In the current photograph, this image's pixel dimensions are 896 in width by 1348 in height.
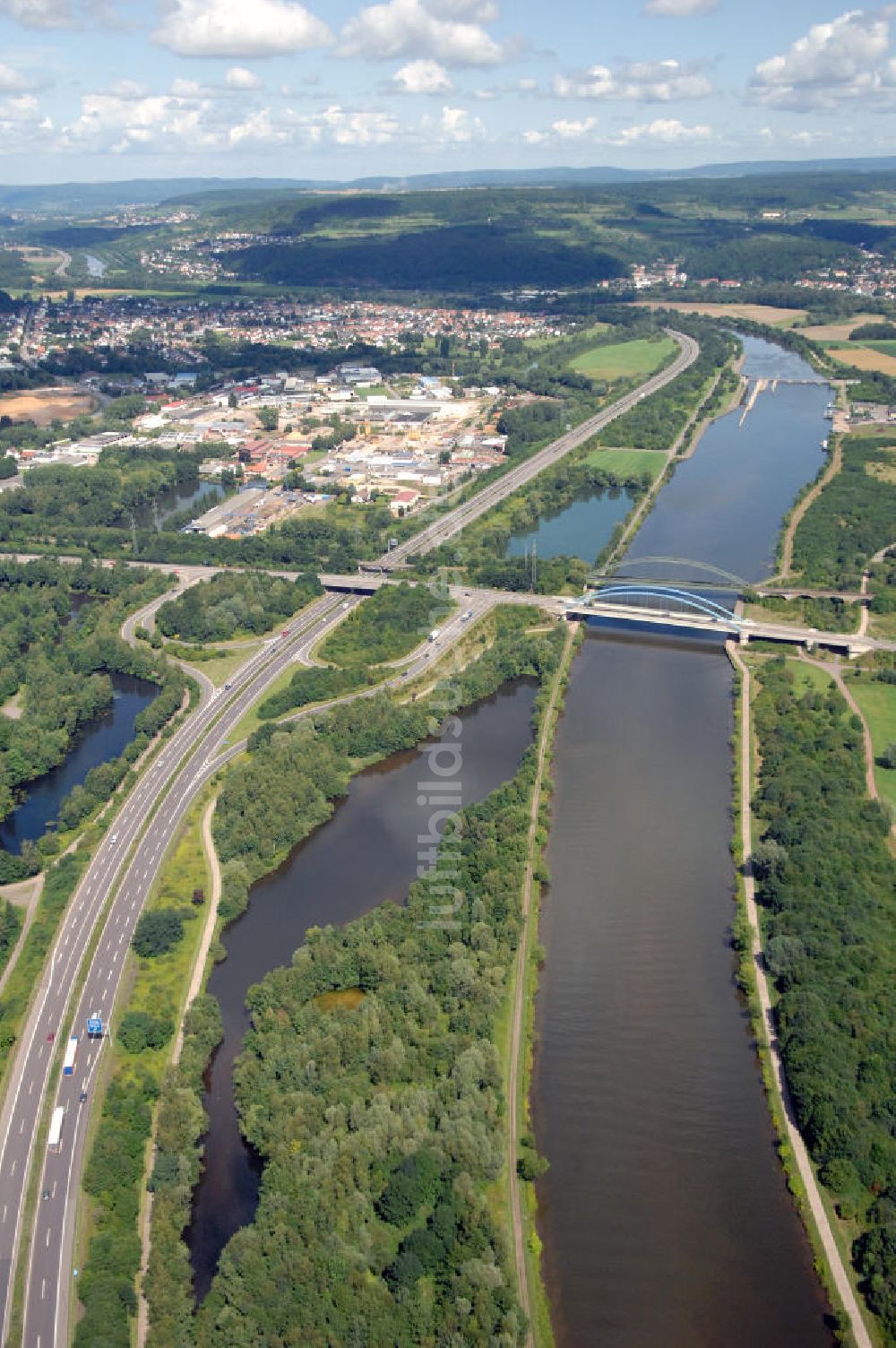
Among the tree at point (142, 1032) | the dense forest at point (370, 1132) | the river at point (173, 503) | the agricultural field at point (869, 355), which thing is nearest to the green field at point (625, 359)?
the agricultural field at point (869, 355)

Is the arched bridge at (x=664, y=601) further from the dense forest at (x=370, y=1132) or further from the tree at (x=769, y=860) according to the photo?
the dense forest at (x=370, y=1132)

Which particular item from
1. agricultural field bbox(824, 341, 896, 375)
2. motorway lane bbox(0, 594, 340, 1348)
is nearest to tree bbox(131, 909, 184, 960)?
motorway lane bbox(0, 594, 340, 1348)

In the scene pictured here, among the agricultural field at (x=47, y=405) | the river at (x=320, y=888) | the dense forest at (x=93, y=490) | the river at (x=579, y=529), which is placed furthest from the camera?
the agricultural field at (x=47, y=405)

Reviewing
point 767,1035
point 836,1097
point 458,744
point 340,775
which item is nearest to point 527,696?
point 458,744

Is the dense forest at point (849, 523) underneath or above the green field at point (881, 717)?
above

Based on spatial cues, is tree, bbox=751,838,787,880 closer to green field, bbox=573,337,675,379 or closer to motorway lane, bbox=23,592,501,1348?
motorway lane, bbox=23,592,501,1348
